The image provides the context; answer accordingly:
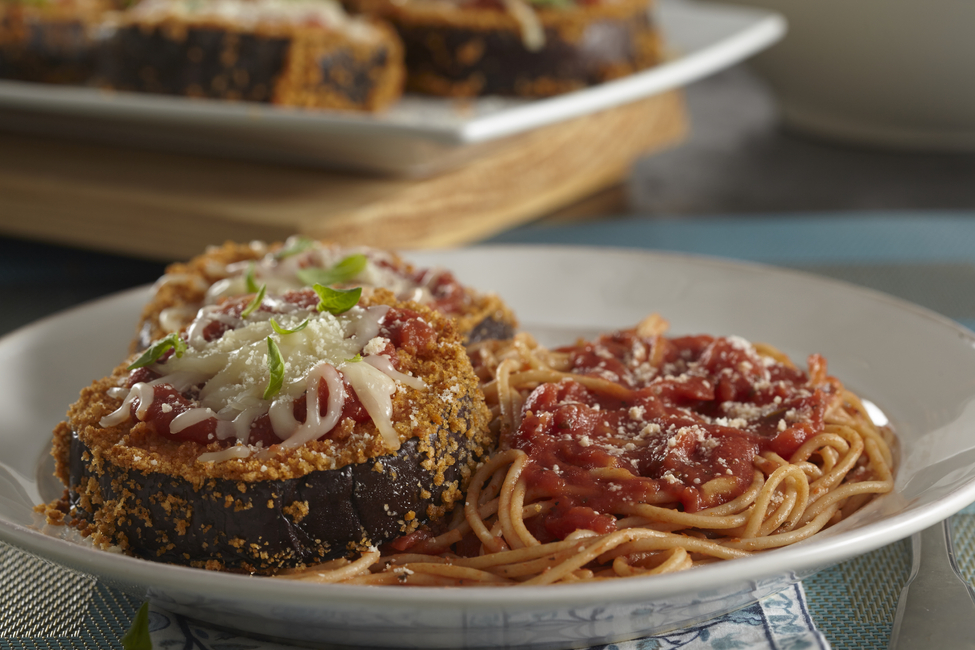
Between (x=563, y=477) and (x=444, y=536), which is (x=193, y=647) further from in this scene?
(x=563, y=477)

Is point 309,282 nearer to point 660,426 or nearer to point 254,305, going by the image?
point 254,305

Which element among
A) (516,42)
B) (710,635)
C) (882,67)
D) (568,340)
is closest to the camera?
(710,635)

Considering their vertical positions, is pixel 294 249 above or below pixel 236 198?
above

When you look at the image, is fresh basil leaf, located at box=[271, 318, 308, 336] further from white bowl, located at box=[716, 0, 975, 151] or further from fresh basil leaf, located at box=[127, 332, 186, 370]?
white bowl, located at box=[716, 0, 975, 151]

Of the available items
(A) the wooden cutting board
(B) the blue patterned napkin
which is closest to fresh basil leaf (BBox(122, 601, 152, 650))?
(B) the blue patterned napkin

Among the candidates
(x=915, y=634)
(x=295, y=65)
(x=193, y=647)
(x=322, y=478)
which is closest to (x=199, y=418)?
(x=322, y=478)

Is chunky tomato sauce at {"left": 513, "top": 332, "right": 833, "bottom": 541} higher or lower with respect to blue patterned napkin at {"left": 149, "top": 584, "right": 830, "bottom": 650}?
higher

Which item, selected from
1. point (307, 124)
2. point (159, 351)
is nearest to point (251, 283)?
point (159, 351)
